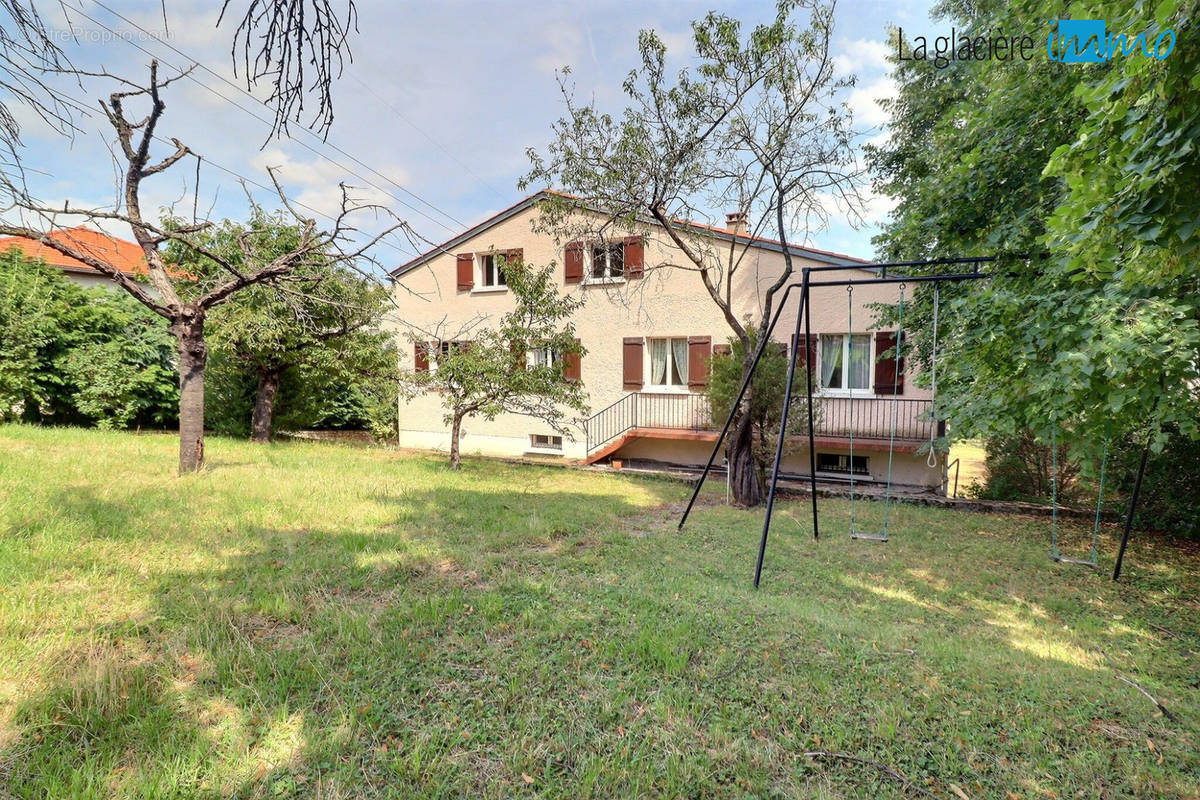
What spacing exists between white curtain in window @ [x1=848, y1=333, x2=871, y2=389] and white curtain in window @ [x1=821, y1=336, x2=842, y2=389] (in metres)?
0.31

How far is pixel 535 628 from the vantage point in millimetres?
3215

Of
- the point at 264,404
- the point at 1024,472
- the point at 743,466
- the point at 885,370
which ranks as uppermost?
the point at 885,370

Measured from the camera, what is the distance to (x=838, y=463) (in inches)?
437

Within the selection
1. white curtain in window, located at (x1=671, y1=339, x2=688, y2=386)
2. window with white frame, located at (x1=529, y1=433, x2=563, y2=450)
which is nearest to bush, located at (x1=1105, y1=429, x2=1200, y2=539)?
white curtain in window, located at (x1=671, y1=339, x2=688, y2=386)

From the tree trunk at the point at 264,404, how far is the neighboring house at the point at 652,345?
3.53m

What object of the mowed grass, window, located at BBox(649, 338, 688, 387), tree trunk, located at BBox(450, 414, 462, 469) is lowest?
the mowed grass

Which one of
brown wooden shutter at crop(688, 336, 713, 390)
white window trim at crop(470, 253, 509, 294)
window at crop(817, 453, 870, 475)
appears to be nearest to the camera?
window at crop(817, 453, 870, 475)

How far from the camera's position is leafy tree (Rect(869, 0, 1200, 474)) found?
260 centimetres

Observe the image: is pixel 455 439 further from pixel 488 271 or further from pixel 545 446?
pixel 488 271

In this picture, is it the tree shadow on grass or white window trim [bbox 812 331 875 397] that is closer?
the tree shadow on grass

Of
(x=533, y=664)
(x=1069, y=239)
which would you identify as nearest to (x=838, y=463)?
(x=1069, y=239)

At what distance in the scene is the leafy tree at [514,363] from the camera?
9713mm

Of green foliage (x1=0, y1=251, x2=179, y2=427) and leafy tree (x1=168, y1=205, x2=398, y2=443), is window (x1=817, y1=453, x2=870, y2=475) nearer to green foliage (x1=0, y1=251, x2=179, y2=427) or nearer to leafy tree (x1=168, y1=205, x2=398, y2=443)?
leafy tree (x1=168, y1=205, x2=398, y2=443)

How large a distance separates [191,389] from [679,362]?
31.1 ft
